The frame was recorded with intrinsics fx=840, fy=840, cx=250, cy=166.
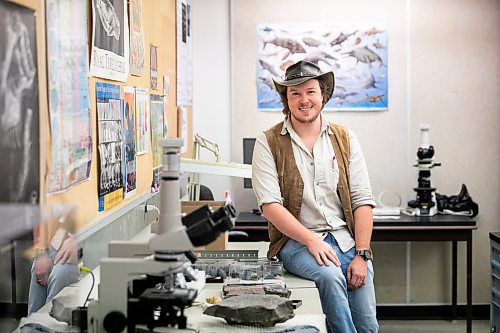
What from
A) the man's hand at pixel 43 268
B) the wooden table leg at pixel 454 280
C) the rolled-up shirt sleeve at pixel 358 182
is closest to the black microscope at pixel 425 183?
the wooden table leg at pixel 454 280

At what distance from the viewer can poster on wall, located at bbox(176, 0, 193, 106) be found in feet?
17.6

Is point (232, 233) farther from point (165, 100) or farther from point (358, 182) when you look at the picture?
point (358, 182)

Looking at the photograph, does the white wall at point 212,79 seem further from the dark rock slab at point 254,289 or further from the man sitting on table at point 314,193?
the dark rock slab at point 254,289

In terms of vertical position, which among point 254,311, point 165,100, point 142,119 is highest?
point 165,100

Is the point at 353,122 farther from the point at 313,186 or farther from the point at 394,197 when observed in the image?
the point at 313,186

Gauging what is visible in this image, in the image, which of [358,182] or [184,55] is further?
[184,55]

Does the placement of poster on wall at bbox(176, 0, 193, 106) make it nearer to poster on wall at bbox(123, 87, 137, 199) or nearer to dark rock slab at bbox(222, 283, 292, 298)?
poster on wall at bbox(123, 87, 137, 199)

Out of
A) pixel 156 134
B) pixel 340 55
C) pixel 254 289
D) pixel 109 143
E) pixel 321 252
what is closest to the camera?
pixel 254 289

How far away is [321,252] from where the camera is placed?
11.2 ft

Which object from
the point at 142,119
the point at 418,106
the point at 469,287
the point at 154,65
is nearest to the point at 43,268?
the point at 142,119

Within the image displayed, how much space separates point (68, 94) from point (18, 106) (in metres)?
0.54

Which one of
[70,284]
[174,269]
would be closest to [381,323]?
[70,284]

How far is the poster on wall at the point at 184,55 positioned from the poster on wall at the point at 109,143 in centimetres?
188

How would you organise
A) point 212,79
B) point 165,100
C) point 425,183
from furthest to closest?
1. point 212,79
2. point 425,183
3. point 165,100
